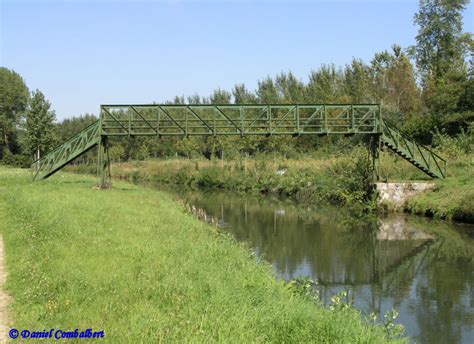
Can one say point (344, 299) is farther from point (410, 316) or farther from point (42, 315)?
point (42, 315)

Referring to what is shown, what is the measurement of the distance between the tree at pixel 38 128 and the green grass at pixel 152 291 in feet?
136

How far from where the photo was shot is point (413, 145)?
31219mm

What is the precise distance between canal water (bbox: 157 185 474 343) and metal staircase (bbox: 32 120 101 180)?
346 inches

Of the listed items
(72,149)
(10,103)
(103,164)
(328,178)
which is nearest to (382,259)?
(103,164)

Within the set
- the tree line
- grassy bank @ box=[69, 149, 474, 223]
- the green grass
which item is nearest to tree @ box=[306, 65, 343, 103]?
the tree line

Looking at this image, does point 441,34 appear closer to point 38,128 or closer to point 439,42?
point 439,42

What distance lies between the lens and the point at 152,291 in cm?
859

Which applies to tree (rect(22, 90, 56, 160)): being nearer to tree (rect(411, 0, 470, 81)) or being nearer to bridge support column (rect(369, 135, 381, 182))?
bridge support column (rect(369, 135, 381, 182))

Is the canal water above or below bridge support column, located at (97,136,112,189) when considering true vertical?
below

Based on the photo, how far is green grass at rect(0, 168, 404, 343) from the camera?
7.14 m

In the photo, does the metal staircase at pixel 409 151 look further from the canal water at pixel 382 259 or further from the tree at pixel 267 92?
the tree at pixel 267 92

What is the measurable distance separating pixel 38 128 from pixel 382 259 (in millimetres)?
44638

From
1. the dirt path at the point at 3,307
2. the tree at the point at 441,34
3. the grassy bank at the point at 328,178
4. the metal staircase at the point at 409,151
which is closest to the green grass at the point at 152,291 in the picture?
the dirt path at the point at 3,307

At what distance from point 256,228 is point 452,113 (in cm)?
2635
